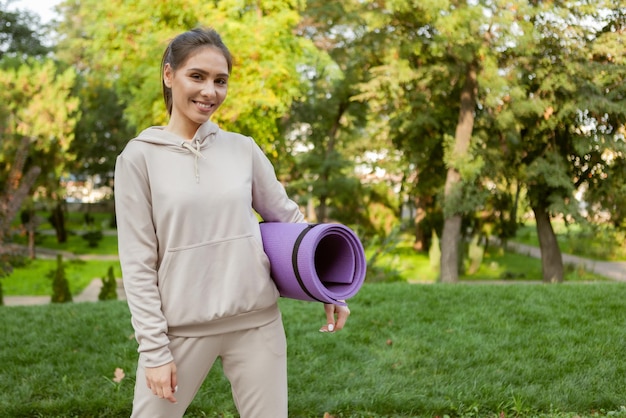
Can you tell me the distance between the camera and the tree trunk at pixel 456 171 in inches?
628

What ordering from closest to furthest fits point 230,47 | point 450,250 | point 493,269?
point 230,47
point 450,250
point 493,269

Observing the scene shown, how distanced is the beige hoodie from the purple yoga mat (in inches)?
2.6

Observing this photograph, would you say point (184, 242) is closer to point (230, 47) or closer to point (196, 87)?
point (196, 87)

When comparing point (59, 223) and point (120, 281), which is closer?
point (120, 281)

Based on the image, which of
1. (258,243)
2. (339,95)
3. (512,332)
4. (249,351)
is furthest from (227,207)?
(339,95)

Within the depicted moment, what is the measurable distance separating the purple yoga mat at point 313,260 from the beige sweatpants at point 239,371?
192 millimetres

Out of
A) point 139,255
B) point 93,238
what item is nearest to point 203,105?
point 139,255

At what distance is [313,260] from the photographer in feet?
6.27

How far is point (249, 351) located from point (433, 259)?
18.6 meters

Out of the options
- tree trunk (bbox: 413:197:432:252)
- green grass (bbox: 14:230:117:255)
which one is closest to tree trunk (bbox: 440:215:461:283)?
tree trunk (bbox: 413:197:432:252)

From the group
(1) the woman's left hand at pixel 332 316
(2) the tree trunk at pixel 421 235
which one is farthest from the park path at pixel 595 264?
(1) the woman's left hand at pixel 332 316

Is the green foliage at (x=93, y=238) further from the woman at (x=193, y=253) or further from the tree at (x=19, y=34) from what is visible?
the woman at (x=193, y=253)

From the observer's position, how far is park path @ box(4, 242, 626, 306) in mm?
14202

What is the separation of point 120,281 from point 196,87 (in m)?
17.4
